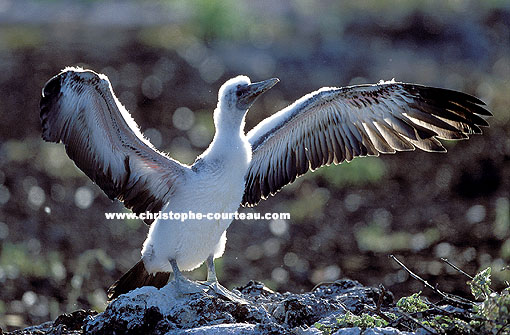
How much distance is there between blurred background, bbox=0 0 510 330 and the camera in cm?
1045

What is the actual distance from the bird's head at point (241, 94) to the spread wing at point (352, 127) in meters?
0.42

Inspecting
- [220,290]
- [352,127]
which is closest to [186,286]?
[220,290]

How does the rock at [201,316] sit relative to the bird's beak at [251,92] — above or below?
below

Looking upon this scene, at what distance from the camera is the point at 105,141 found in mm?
7090

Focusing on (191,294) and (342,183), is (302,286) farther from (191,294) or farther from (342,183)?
(191,294)

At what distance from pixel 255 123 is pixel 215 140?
6760mm

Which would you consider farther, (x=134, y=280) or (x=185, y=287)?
(x=134, y=280)

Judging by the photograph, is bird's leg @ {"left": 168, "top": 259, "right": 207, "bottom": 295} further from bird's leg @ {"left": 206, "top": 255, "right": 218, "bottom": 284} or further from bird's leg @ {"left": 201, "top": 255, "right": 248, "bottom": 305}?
bird's leg @ {"left": 206, "top": 255, "right": 218, "bottom": 284}

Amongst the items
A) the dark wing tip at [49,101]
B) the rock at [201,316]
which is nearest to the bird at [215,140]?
the dark wing tip at [49,101]

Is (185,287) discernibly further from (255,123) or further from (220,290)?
(255,123)

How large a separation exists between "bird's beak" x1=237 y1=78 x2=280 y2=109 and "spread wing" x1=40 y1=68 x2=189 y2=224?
0.70 metres

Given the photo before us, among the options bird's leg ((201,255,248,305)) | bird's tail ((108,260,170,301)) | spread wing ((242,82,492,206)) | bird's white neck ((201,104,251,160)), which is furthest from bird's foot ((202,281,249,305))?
spread wing ((242,82,492,206))

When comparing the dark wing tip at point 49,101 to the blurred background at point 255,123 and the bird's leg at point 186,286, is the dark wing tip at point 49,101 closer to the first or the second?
the bird's leg at point 186,286

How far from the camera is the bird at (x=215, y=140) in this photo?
6.86 m
